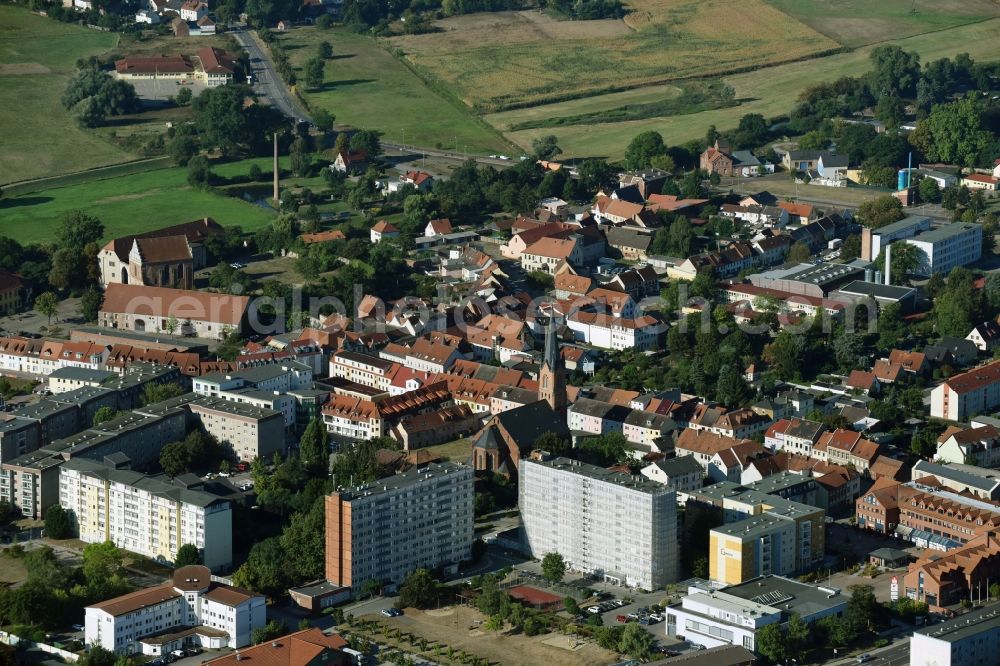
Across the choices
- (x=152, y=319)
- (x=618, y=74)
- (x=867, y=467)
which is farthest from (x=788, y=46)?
(x=867, y=467)

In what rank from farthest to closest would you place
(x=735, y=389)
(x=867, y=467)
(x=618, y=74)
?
(x=618, y=74) → (x=735, y=389) → (x=867, y=467)

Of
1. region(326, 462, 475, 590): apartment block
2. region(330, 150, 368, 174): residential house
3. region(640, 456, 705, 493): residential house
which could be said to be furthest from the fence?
region(330, 150, 368, 174): residential house

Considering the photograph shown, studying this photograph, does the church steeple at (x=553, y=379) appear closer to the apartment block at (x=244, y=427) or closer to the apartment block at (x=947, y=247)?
the apartment block at (x=244, y=427)

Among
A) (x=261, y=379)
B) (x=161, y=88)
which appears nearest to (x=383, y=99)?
(x=161, y=88)

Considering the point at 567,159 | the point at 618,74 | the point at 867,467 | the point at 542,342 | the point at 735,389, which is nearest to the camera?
the point at 867,467

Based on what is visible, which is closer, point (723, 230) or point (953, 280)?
point (953, 280)

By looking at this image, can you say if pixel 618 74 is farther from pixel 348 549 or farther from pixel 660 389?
pixel 348 549

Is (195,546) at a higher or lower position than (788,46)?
lower

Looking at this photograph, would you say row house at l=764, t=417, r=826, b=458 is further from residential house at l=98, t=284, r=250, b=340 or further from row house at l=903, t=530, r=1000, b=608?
residential house at l=98, t=284, r=250, b=340
